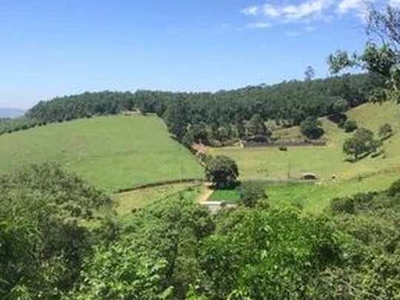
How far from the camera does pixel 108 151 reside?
15300 cm

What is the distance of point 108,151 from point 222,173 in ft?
123

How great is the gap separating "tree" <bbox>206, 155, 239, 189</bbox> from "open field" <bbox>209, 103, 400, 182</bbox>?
263 inches

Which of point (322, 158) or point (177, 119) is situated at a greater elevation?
point (177, 119)

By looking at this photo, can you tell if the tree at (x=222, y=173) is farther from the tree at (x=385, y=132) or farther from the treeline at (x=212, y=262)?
the treeline at (x=212, y=262)

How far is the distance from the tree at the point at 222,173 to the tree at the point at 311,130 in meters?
46.6

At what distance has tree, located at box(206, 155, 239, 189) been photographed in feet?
410

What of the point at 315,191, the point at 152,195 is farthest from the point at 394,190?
the point at 152,195

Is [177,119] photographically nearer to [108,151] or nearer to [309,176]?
[108,151]

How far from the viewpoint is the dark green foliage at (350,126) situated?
168500 mm

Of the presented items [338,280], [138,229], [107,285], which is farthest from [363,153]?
[107,285]

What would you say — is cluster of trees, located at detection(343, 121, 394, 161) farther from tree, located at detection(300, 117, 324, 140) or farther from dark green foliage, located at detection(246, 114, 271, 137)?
dark green foliage, located at detection(246, 114, 271, 137)

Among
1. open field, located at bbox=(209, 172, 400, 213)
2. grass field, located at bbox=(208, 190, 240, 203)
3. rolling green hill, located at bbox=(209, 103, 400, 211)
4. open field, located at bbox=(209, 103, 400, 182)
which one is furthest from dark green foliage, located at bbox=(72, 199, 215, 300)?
open field, located at bbox=(209, 103, 400, 182)

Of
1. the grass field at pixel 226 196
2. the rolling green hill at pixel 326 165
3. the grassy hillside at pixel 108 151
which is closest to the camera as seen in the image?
the rolling green hill at pixel 326 165

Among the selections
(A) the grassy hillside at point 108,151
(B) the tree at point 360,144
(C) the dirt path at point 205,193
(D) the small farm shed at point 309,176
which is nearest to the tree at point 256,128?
(A) the grassy hillside at point 108,151
